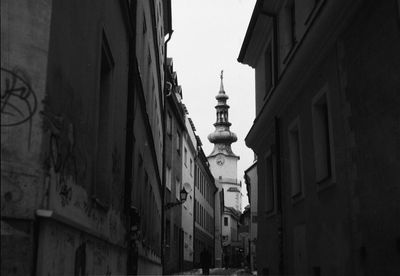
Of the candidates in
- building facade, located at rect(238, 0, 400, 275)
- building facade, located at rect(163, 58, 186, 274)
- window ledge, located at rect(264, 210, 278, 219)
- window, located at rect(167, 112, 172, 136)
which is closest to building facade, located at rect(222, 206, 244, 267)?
building facade, located at rect(163, 58, 186, 274)

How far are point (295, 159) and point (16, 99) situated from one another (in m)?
10.3

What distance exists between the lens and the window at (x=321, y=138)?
35.6 ft

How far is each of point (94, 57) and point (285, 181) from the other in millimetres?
8739

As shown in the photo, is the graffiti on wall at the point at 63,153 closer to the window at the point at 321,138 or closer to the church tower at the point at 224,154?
the window at the point at 321,138

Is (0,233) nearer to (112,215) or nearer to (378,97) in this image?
(112,215)

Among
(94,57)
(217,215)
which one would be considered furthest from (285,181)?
(217,215)

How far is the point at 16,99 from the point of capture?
3918 mm

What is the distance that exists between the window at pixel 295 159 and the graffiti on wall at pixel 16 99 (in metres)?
9.35

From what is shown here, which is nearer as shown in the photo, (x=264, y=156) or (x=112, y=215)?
(x=112, y=215)

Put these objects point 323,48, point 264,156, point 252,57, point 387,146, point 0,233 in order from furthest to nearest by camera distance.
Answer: point 252,57
point 264,156
point 323,48
point 387,146
point 0,233

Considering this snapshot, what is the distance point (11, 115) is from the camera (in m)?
3.88

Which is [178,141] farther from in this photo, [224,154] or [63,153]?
[224,154]

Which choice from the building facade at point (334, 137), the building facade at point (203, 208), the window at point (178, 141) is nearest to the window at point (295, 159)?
the building facade at point (334, 137)

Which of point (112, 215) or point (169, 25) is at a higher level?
point (169, 25)
